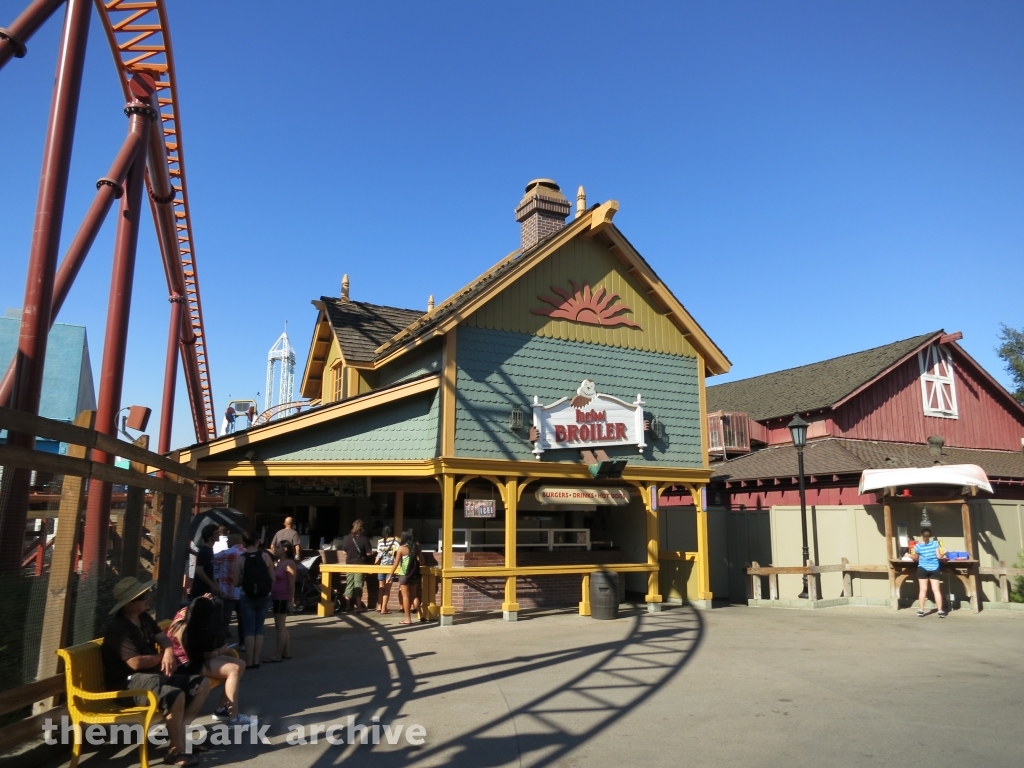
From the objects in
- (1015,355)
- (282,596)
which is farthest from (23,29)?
(1015,355)

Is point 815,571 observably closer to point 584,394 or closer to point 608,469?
point 608,469

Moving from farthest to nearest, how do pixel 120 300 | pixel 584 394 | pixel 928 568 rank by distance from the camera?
1. pixel 584 394
2. pixel 928 568
3. pixel 120 300

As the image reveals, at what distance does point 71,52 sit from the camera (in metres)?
9.90

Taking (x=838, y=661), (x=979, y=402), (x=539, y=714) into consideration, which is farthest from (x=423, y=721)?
(x=979, y=402)

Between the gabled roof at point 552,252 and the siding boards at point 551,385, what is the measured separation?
0.50 metres

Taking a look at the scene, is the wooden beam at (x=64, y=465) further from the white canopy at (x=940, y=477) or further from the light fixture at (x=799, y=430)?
the white canopy at (x=940, y=477)

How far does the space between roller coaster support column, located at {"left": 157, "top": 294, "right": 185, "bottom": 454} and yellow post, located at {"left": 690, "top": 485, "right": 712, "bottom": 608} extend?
41.5 ft

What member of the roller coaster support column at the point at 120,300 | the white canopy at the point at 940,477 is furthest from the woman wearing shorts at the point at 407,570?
the white canopy at the point at 940,477

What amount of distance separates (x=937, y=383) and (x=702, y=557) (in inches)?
457

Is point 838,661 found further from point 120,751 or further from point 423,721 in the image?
point 120,751

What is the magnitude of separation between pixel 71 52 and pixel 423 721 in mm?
9335

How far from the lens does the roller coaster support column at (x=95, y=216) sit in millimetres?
10672

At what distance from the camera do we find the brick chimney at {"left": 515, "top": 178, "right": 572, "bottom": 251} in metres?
20.0

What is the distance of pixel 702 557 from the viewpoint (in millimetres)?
16219
